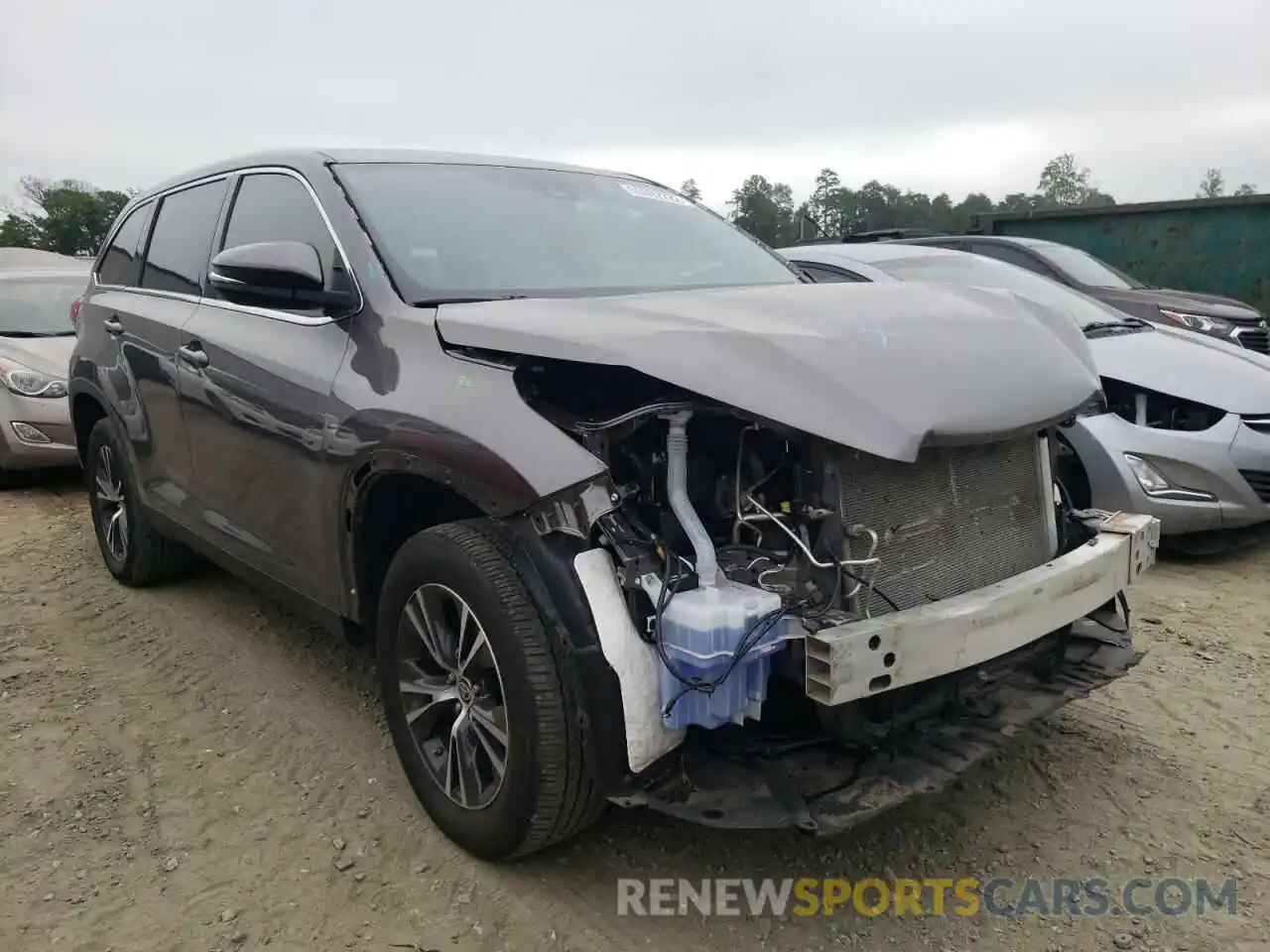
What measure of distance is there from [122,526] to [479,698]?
3.01 meters

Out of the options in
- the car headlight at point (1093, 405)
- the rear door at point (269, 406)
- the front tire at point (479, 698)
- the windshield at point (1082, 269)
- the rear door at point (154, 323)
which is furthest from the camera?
the windshield at point (1082, 269)

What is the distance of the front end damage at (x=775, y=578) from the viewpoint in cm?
205

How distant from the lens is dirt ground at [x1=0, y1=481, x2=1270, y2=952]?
2.32m

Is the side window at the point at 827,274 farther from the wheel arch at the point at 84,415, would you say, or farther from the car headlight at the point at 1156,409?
the wheel arch at the point at 84,415

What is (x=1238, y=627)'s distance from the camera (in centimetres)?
400

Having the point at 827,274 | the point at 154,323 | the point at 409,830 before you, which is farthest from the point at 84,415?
the point at 827,274

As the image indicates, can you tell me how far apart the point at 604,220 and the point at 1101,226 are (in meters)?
10.3

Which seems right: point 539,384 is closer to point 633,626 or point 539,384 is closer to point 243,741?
point 633,626

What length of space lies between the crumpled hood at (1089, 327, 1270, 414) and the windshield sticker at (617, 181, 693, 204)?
7.47 feet

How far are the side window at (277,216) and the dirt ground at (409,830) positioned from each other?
157 centimetres

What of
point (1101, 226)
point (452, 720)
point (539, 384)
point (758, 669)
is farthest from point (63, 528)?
point (1101, 226)

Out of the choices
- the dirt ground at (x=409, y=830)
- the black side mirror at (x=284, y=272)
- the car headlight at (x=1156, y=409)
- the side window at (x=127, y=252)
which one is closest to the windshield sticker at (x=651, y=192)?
the black side mirror at (x=284, y=272)

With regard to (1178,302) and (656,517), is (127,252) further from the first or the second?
(1178,302)

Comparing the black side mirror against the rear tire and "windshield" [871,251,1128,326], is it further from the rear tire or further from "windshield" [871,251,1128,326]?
"windshield" [871,251,1128,326]
